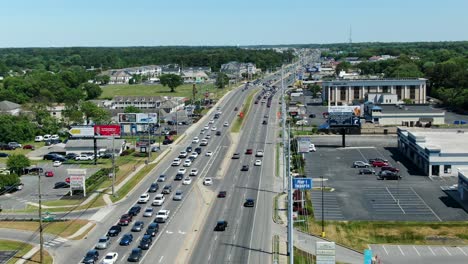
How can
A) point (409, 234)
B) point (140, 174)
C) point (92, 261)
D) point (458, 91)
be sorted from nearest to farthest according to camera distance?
point (92, 261), point (409, 234), point (140, 174), point (458, 91)

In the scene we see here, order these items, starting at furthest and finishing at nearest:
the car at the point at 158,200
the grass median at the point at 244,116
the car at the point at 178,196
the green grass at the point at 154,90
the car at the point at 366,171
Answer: the green grass at the point at 154,90, the grass median at the point at 244,116, the car at the point at 366,171, the car at the point at 178,196, the car at the point at 158,200

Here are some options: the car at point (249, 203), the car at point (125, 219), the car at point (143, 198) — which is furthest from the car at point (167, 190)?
the car at point (125, 219)

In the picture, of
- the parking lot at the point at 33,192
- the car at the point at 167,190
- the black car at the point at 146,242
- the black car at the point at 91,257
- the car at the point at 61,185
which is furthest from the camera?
the car at the point at 61,185

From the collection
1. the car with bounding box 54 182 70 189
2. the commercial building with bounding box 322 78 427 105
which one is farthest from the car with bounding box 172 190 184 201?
the commercial building with bounding box 322 78 427 105

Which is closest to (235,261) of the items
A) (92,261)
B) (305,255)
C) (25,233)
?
(305,255)

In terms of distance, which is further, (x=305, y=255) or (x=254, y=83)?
(x=254, y=83)

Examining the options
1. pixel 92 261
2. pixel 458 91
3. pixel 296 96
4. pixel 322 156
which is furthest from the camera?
pixel 296 96

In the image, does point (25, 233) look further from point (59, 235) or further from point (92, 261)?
point (92, 261)

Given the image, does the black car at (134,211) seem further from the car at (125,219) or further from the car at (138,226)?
the car at (138,226)
